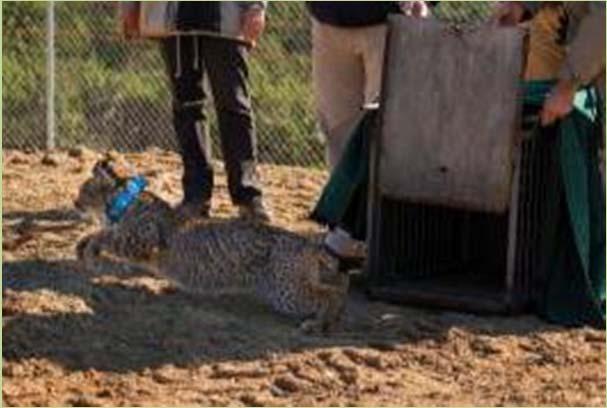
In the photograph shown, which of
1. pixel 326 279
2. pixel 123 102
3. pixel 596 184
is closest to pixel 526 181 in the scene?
pixel 596 184

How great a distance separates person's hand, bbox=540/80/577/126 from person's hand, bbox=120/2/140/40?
2.15 metres

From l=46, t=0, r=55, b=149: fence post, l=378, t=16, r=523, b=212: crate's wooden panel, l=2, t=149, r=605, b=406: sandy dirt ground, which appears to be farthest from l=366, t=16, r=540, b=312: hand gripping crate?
l=46, t=0, r=55, b=149: fence post

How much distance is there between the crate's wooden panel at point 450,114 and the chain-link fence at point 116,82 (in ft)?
15.2

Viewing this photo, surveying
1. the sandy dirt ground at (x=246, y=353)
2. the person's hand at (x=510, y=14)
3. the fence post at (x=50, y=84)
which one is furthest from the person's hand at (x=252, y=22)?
the fence post at (x=50, y=84)

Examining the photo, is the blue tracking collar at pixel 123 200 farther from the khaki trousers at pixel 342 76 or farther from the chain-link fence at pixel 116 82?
the chain-link fence at pixel 116 82

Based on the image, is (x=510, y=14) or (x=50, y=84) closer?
Result: (x=510, y=14)

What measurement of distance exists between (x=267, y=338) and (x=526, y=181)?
131 centimetres

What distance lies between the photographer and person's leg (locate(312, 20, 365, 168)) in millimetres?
7332

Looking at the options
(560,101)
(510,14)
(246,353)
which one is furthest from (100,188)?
(560,101)

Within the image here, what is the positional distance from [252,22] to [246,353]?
185 cm

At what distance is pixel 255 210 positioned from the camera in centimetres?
725

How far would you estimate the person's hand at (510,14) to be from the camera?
6.62 m

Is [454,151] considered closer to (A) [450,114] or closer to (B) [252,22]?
(A) [450,114]

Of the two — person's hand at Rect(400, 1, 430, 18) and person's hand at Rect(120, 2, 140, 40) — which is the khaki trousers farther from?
person's hand at Rect(120, 2, 140, 40)
